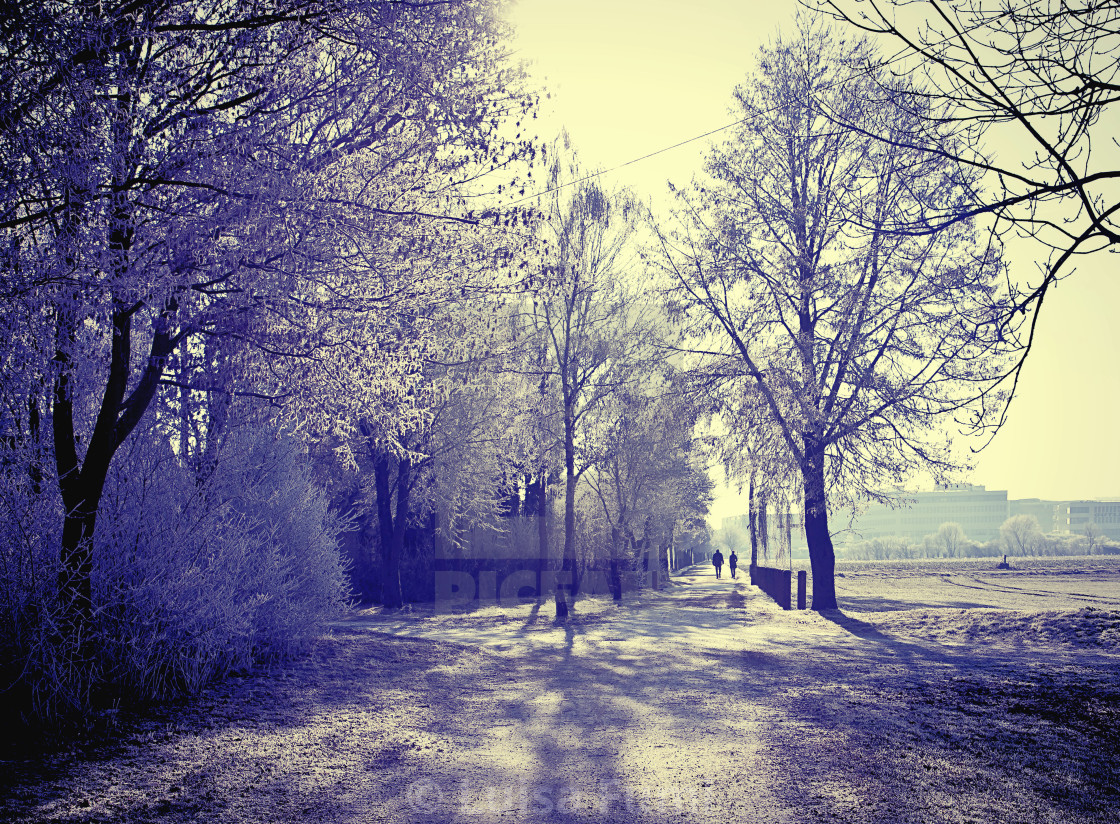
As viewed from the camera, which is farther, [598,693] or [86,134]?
[598,693]

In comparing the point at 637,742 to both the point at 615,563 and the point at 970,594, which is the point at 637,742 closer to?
the point at 615,563

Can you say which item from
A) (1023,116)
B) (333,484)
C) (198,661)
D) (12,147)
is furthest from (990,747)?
(333,484)

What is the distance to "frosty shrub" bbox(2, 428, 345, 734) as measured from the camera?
6.28m

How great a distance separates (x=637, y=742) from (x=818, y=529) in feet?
43.6

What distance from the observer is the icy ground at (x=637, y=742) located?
464cm

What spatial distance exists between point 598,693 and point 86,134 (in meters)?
7.18

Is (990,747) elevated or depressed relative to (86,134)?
depressed

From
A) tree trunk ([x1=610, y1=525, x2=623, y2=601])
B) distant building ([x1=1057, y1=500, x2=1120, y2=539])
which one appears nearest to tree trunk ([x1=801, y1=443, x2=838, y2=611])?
tree trunk ([x1=610, y1=525, x2=623, y2=601])

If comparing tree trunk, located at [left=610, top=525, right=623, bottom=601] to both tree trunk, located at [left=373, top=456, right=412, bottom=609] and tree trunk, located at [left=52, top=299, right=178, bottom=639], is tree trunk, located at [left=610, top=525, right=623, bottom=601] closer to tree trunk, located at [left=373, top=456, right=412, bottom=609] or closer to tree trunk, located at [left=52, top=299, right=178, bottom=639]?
tree trunk, located at [left=373, top=456, right=412, bottom=609]

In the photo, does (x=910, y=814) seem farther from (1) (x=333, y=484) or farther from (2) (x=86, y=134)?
(1) (x=333, y=484)

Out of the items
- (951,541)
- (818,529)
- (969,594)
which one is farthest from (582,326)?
(951,541)

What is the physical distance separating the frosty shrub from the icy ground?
0.57m

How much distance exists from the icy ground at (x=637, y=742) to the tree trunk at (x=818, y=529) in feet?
20.3

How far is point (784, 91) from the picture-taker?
1823cm
